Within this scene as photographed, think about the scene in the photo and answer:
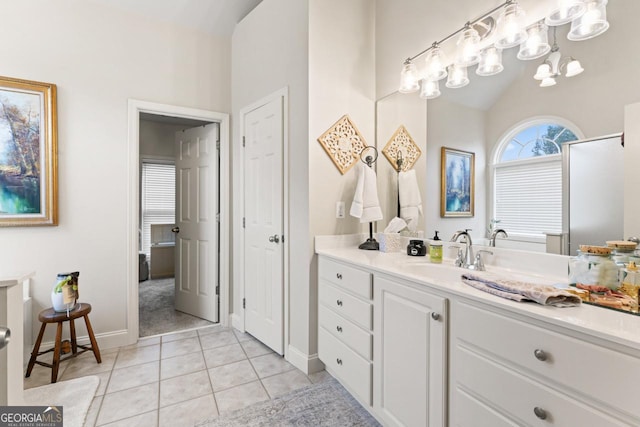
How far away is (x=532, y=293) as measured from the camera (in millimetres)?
1012

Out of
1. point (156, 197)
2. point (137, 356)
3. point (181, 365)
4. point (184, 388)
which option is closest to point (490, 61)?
point (184, 388)

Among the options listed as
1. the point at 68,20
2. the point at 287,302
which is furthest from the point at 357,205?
the point at 68,20

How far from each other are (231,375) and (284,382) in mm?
409

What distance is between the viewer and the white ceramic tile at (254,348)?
8.46 feet

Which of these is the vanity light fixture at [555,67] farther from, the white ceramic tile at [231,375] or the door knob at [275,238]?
the white ceramic tile at [231,375]

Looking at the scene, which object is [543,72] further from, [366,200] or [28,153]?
[28,153]

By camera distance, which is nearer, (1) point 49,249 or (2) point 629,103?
(2) point 629,103

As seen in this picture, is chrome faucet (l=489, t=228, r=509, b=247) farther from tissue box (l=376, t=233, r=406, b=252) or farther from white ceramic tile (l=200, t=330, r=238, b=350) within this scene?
white ceramic tile (l=200, t=330, r=238, b=350)

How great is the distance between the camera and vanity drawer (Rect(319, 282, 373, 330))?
1716mm

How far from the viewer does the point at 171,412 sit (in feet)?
5.97

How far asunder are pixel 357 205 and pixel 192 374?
173cm

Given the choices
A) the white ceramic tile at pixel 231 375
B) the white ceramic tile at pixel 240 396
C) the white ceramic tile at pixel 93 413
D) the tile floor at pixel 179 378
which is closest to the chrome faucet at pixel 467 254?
the tile floor at pixel 179 378

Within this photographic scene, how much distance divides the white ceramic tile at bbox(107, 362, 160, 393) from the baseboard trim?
0.99 metres

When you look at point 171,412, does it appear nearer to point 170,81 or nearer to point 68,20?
point 170,81
